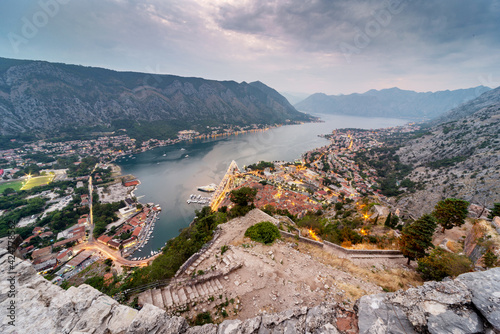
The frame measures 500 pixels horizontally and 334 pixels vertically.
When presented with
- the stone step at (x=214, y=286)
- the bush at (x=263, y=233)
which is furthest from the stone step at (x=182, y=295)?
the bush at (x=263, y=233)

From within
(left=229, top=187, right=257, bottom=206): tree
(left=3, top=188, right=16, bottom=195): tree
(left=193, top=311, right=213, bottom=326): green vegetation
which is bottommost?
(left=3, top=188, right=16, bottom=195): tree

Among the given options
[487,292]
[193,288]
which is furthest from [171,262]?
[487,292]

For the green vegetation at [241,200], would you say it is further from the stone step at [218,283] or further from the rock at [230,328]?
the rock at [230,328]

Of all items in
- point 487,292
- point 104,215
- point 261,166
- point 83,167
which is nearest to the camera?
point 487,292

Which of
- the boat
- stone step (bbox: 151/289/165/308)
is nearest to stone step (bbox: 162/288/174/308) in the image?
stone step (bbox: 151/289/165/308)

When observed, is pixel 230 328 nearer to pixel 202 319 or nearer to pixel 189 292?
pixel 202 319

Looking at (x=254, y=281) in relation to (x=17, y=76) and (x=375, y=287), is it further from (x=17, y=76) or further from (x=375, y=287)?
(x=17, y=76)

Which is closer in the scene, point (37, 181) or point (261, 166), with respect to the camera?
point (37, 181)

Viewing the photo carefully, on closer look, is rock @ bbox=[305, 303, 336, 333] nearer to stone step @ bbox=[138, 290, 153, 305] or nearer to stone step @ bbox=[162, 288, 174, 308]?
stone step @ bbox=[162, 288, 174, 308]
